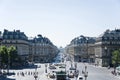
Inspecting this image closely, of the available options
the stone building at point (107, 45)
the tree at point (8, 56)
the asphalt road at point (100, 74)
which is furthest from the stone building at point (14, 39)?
the asphalt road at point (100, 74)

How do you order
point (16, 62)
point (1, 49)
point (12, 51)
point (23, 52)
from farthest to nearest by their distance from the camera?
1. point (23, 52)
2. point (16, 62)
3. point (12, 51)
4. point (1, 49)

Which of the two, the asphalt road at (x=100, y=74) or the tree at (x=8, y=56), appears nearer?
the asphalt road at (x=100, y=74)

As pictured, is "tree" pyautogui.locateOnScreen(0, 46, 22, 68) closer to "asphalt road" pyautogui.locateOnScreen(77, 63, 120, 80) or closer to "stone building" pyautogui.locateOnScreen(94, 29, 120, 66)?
"asphalt road" pyautogui.locateOnScreen(77, 63, 120, 80)

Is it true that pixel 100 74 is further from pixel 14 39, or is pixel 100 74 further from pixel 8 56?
pixel 14 39

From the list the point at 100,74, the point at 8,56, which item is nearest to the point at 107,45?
the point at 100,74

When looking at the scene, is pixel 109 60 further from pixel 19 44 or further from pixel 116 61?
pixel 19 44

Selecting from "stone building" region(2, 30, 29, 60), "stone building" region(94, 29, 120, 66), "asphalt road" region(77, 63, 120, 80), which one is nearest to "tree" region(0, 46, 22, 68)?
"stone building" region(2, 30, 29, 60)

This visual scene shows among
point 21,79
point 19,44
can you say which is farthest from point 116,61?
point 19,44

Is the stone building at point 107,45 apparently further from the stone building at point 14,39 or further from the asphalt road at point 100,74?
the stone building at point 14,39

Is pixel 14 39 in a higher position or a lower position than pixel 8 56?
higher

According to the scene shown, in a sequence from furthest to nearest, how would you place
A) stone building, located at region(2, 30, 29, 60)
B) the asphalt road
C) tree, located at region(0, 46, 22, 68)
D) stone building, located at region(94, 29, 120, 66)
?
stone building, located at region(2, 30, 29, 60) → stone building, located at region(94, 29, 120, 66) → tree, located at region(0, 46, 22, 68) → the asphalt road

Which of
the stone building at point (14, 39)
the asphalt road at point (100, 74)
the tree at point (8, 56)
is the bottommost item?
the asphalt road at point (100, 74)

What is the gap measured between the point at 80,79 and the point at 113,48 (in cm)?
7906

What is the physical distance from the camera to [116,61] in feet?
446
